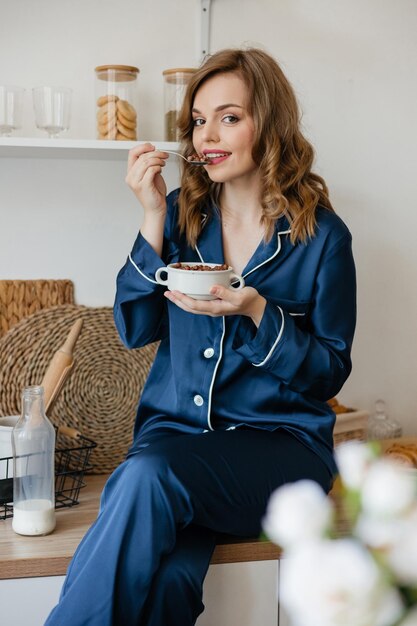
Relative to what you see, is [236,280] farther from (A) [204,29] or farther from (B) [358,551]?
(B) [358,551]

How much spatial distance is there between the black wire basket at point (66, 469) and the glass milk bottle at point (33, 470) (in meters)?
0.08

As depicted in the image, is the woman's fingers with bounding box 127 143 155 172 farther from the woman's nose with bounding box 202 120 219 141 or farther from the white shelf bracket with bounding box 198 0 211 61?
the white shelf bracket with bounding box 198 0 211 61

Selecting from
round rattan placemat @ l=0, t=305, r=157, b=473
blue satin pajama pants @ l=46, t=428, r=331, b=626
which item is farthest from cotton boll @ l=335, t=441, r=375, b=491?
round rattan placemat @ l=0, t=305, r=157, b=473

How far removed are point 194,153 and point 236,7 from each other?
475 millimetres

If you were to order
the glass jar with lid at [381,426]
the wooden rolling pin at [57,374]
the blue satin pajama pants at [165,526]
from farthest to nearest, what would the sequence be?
1. the glass jar with lid at [381,426]
2. the wooden rolling pin at [57,374]
3. the blue satin pajama pants at [165,526]

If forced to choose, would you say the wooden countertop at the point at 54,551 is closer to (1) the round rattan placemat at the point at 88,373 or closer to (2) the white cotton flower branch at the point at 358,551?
(1) the round rattan placemat at the point at 88,373

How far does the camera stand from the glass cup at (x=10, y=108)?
1.86 meters

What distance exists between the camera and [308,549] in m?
0.58

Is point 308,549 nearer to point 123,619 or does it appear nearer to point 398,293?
point 123,619

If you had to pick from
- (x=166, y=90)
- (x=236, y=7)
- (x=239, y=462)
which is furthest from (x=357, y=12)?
(x=239, y=462)

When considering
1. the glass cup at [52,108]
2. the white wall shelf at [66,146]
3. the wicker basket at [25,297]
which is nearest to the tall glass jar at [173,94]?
the white wall shelf at [66,146]

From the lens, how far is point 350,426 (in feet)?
6.85

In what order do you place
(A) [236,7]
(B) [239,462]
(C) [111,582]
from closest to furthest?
(C) [111,582] → (B) [239,462] → (A) [236,7]

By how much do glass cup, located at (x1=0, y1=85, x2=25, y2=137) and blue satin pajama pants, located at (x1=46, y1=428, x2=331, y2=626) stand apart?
0.75m
